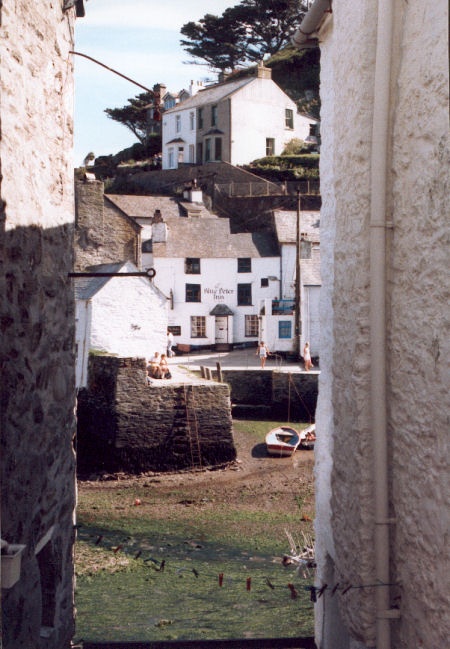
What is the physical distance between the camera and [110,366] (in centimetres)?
2538

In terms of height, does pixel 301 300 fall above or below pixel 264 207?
below

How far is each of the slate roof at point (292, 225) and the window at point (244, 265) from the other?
206 cm

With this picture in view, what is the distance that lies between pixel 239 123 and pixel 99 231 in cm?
2896

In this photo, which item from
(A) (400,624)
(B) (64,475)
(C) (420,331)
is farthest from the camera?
(B) (64,475)

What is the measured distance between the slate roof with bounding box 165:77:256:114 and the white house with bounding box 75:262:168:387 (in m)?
34.9

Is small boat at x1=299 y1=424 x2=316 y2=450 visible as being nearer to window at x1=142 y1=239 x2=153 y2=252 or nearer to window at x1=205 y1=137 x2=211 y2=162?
window at x1=142 y1=239 x2=153 y2=252

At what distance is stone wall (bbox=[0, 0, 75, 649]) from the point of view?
5668 millimetres

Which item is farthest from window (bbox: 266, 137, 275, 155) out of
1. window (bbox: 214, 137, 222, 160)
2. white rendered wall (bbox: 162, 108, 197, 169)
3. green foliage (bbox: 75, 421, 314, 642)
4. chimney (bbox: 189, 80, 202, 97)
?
green foliage (bbox: 75, 421, 314, 642)

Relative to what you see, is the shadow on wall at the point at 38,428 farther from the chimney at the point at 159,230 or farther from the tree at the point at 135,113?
the tree at the point at 135,113

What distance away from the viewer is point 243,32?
247 ft

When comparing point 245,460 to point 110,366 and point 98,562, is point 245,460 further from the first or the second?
point 98,562

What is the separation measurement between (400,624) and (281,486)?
57.8ft

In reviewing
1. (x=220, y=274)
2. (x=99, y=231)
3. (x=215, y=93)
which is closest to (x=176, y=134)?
(x=215, y=93)

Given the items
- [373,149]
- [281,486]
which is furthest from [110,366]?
[373,149]
